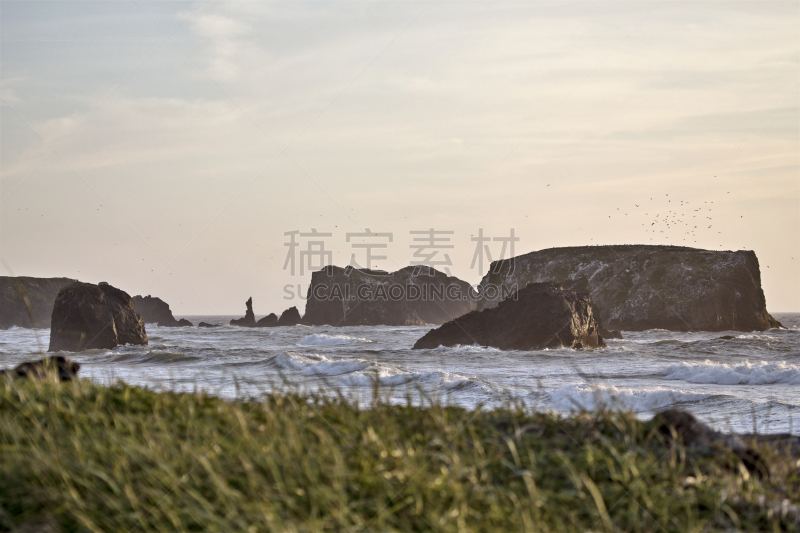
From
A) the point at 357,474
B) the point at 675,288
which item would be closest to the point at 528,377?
the point at 357,474

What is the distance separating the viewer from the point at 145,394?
5801mm

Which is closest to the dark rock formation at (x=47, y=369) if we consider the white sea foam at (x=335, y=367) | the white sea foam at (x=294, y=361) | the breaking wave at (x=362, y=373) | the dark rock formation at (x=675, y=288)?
the breaking wave at (x=362, y=373)

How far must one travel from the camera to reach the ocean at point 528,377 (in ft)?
35.0

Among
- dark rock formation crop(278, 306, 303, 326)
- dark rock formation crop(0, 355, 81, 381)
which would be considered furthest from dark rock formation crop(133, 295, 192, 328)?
dark rock formation crop(0, 355, 81, 381)

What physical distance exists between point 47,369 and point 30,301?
113m

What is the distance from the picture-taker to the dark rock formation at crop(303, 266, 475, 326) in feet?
377

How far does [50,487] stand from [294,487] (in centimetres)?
147

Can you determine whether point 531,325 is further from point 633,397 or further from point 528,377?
point 633,397

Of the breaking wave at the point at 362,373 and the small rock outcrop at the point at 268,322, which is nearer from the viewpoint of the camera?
the breaking wave at the point at 362,373

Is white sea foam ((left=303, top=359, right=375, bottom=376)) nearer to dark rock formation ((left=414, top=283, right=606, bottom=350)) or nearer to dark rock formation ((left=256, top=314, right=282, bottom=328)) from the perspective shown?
dark rock formation ((left=414, top=283, right=606, bottom=350))

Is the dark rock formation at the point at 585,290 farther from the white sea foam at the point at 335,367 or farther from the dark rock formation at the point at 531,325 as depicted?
the white sea foam at the point at 335,367

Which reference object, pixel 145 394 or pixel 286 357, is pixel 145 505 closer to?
pixel 145 394

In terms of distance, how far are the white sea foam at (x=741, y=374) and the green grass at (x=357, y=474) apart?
17664 mm

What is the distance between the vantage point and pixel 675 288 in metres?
72.2
